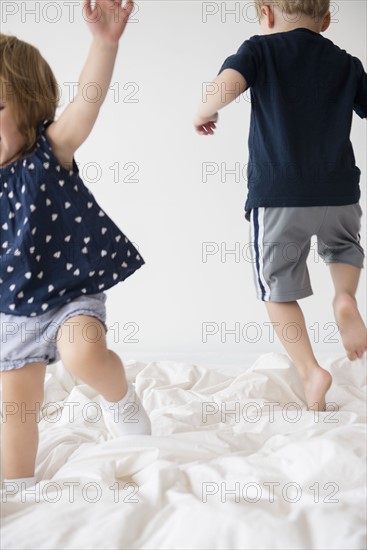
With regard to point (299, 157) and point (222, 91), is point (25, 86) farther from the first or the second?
point (299, 157)

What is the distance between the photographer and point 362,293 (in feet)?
9.64

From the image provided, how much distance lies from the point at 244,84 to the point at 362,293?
151cm

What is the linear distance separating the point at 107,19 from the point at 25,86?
0.66 ft

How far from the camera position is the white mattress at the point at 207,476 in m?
1.02

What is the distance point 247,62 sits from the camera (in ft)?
5.28

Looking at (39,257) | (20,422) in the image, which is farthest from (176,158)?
(20,422)

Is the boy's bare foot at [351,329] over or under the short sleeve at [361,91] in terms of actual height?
under

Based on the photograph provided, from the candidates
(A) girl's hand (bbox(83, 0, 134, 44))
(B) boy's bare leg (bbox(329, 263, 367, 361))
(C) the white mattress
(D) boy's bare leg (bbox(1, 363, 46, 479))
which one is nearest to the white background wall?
(C) the white mattress

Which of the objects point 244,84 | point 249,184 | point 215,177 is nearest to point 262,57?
point 244,84

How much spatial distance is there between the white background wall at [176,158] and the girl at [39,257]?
1327 mm

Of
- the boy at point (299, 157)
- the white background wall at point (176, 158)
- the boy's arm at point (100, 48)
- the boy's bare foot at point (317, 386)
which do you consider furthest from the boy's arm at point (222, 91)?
the white background wall at point (176, 158)

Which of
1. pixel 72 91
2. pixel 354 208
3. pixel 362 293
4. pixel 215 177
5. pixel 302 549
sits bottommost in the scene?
pixel 302 549

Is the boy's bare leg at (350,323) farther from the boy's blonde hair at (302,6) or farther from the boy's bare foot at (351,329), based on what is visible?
the boy's blonde hair at (302,6)

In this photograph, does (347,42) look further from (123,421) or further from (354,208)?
(123,421)
